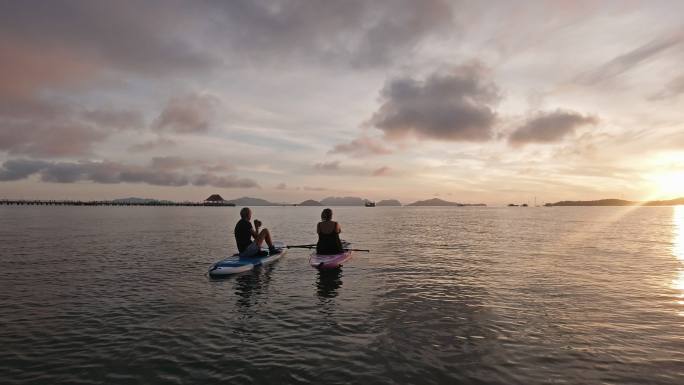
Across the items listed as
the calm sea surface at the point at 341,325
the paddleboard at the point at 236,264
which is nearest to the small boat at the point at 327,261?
the calm sea surface at the point at 341,325

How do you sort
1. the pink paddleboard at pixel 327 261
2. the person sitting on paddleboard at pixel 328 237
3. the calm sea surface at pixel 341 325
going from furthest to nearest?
the person sitting on paddleboard at pixel 328 237
the pink paddleboard at pixel 327 261
the calm sea surface at pixel 341 325

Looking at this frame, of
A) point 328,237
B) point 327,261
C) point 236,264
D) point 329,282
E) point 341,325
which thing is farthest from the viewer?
point 328,237

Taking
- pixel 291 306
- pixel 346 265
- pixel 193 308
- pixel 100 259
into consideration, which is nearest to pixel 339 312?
pixel 291 306

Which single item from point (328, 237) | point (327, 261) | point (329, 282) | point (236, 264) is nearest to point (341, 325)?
point (329, 282)

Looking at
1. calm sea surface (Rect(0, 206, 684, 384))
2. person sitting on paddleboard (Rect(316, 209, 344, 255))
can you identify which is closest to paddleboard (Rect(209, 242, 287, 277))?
calm sea surface (Rect(0, 206, 684, 384))

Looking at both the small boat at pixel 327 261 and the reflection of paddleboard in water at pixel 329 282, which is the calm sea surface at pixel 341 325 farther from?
the small boat at pixel 327 261

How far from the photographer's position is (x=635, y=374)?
33.7 ft

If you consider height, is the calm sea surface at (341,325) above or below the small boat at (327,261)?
below

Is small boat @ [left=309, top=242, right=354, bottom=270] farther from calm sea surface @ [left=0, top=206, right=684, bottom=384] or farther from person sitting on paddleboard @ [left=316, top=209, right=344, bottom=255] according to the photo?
calm sea surface @ [left=0, top=206, right=684, bottom=384]

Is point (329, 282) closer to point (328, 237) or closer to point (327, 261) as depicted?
point (327, 261)

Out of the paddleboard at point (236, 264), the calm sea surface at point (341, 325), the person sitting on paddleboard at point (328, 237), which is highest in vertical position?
the person sitting on paddleboard at point (328, 237)

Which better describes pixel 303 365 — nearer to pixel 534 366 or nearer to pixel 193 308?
pixel 534 366

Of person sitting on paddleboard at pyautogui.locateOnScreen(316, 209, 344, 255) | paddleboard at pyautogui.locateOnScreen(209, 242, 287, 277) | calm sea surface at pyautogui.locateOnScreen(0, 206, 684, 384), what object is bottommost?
calm sea surface at pyautogui.locateOnScreen(0, 206, 684, 384)

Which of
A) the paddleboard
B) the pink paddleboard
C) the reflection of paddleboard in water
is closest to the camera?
the reflection of paddleboard in water
